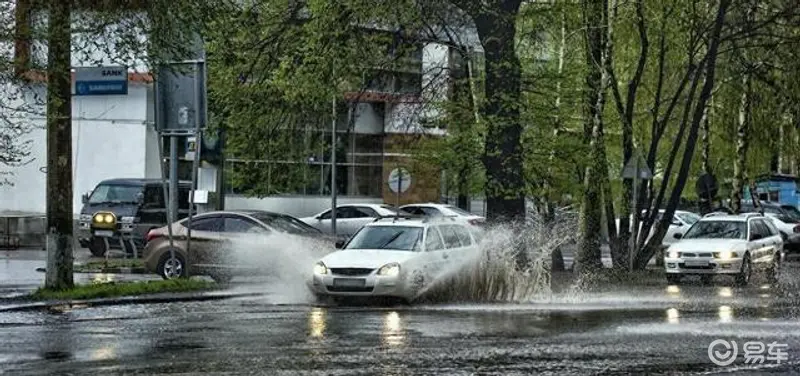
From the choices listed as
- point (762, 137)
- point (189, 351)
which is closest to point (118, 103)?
point (762, 137)

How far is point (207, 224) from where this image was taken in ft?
84.7

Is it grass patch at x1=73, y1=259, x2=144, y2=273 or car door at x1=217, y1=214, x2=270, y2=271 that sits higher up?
car door at x1=217, y1=214, x2=270, y2=271

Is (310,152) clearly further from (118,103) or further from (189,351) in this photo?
(118,103)

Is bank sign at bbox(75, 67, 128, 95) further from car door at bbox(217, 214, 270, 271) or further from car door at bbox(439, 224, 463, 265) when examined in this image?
car door at bbox(439, 224, 463, 265)

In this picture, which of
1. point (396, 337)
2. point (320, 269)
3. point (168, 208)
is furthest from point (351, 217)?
point (396, 337)

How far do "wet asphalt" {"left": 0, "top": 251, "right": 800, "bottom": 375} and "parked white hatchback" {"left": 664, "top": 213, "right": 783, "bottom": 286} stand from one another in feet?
18.3

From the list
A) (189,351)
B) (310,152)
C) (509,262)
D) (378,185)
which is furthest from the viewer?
(378,185)

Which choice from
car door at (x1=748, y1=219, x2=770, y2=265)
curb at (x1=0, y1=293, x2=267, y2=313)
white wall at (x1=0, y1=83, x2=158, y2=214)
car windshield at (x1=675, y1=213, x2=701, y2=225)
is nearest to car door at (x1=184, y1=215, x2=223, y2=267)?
curb at (x1=0, y1=293, x2=267, y2=313)

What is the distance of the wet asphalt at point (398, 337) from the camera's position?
12531 mm

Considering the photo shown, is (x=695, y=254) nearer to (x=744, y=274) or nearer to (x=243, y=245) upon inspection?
(x=744, y=274)

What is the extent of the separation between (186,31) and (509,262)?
762 cm

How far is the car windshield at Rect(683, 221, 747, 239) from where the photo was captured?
97.0 ft

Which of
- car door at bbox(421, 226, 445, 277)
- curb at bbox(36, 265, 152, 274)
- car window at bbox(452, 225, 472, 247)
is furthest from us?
curb at bbox(36, 265, 152, 274)

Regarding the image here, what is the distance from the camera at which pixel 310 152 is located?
92.8 ft
